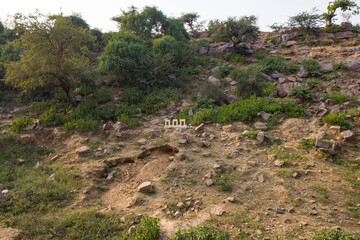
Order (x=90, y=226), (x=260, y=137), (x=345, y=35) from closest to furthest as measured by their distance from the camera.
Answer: (x=90, y=226) < (x=260, y=137) < (x=345, y=35)

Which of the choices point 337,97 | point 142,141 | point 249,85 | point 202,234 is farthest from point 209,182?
point 337,97

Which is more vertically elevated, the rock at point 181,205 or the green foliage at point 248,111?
the green foliage at point 248,111

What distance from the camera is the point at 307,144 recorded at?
6.15 metres

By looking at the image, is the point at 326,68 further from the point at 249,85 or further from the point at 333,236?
the point at 333,236

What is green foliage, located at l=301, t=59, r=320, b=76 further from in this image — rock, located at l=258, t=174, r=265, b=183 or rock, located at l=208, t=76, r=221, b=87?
rock, located at l=258, t=174, r=265, b=183

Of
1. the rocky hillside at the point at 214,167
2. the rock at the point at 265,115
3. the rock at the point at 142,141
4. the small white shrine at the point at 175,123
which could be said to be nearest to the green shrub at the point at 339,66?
the rocky hillside at the point at 214,167

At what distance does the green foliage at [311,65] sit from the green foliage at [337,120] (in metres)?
4.37

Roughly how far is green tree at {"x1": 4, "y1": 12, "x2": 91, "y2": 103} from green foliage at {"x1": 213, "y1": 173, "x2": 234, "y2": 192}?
24.8 feet

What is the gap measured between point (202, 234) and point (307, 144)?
4.37 meters

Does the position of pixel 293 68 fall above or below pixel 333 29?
below

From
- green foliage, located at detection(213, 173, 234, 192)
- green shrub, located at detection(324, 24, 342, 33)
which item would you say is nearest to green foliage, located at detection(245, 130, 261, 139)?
green foliage, located at detection(213, 173, 234, 192)

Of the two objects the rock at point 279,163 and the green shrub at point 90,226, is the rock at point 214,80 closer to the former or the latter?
the rock at point 279,163

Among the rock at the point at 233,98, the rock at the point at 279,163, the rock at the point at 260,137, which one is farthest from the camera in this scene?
the rock at the point at 233,98

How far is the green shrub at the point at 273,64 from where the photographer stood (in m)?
11.4
